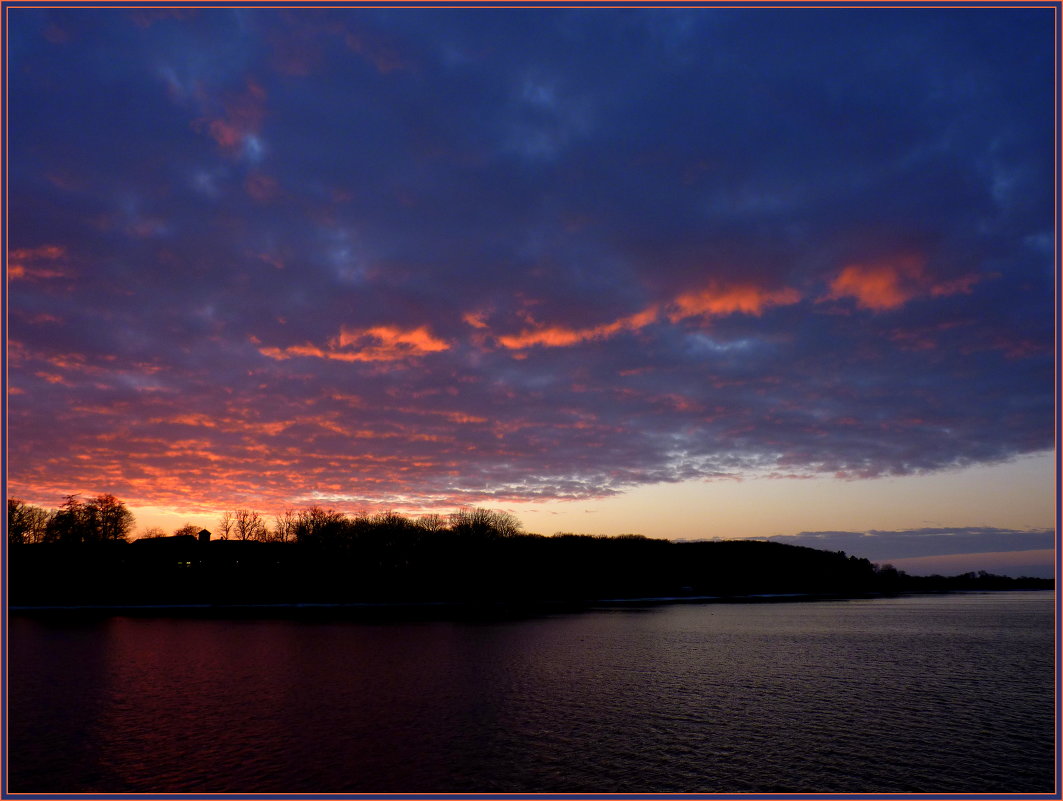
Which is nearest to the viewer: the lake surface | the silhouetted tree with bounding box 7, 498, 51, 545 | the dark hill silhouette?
the lake surface

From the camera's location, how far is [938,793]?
1750 centimetres

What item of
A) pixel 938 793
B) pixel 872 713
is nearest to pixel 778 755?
pixel 938 793

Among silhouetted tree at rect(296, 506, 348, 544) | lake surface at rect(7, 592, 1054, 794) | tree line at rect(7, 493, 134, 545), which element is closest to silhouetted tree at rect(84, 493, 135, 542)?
tree line at rect(7, 493, 134, 545)

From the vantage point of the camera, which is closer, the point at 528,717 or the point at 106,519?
the point at 528,717

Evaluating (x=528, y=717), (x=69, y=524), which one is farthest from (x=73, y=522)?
(x=528, y=717)

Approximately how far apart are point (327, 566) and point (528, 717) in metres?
118

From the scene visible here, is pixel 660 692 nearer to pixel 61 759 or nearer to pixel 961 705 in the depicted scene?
pixel 961 705

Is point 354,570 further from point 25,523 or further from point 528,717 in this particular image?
point 528,717

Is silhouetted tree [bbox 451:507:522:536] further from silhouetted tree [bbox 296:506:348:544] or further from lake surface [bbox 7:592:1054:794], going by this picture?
lake surface [bbox 7:592:1054:794]

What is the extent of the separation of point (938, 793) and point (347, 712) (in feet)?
63.1

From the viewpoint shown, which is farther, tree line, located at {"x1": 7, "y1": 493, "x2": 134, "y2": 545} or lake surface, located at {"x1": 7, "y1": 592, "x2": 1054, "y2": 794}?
tree line, located at {"x1": 7, "y1": 493, "x2": 134, "y2": 545}

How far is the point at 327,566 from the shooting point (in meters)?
135

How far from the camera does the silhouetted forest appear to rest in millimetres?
Result: 105875

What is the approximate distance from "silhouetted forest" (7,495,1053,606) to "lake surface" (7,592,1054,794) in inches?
2439
